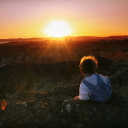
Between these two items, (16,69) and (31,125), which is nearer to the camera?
(31,125)

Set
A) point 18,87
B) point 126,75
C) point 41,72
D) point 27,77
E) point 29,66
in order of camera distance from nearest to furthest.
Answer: point 126,75 < point 18,87 < point 27,77 < point 41,72 < point 29,66

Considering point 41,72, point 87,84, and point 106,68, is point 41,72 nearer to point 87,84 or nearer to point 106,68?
point 106,68

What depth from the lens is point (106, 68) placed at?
1052 centimetres

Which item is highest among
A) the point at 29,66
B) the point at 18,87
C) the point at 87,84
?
the point at 87,84

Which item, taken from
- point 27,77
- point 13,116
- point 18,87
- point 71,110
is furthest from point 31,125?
point 27,77

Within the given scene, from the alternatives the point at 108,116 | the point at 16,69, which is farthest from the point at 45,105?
the point at 16,69

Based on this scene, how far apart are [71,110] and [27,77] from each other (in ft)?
24.3

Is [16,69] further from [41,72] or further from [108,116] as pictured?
[108,116]

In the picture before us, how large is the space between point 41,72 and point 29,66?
1526 millimetres

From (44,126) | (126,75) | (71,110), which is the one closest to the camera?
(44,126)

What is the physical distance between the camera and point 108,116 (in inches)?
102

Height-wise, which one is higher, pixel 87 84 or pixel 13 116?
pixel 87 84

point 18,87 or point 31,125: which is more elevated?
point 31,125

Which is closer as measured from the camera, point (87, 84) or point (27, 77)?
point (87, 84)
